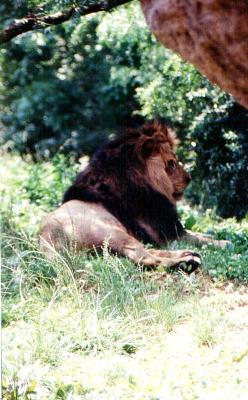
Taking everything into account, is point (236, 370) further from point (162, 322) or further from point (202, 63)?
point (202, 63)

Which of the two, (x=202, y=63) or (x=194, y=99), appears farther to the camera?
(x=194, y=99)

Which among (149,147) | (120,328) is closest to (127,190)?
(149,147)

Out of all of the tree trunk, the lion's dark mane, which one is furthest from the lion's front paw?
the tree trunk

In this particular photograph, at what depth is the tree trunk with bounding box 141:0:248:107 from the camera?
2.77 meters

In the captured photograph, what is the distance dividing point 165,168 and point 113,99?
8.79 m

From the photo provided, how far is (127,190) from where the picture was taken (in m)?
7.39

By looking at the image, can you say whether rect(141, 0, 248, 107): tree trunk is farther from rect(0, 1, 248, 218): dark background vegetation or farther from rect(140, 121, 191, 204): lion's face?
rect(140, 121, 191, 204): lion's face

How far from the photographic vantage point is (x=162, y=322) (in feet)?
17.6

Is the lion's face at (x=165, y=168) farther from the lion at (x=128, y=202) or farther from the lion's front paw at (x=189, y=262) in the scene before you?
the lion's front paw at (x=189, y=262)

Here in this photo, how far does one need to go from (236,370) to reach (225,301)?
1.31 m

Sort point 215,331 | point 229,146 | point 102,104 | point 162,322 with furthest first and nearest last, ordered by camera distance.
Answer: point 102,104, point 229,146, point 162,322, point 215,331

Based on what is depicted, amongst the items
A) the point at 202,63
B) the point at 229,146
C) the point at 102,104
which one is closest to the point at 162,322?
the point at 202,63

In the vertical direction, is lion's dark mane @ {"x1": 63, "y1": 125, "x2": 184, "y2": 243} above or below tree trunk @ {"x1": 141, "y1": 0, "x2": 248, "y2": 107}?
below

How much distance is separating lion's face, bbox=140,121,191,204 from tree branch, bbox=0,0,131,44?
211 cm
